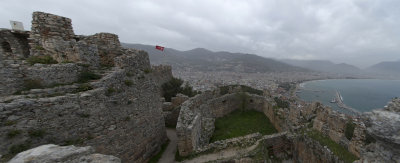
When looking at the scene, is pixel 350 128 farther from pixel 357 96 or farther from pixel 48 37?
pixel 357 96

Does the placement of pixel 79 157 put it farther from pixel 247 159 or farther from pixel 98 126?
pixel 247 159

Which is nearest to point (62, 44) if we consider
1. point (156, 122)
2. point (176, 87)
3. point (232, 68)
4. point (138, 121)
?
point (138, 121)

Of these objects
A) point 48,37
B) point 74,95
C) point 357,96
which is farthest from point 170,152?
point 357,96

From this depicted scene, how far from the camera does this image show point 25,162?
8.81 feet

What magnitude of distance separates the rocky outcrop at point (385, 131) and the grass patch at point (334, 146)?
13.0 feet

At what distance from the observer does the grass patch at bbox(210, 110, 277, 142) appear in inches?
428

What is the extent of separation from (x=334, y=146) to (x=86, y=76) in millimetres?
10649

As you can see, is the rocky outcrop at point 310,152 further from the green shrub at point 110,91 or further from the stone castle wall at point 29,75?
the stone castle wall at point 29,75

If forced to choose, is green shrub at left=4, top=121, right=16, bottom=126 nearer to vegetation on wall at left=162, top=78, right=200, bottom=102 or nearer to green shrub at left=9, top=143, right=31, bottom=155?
green shrub at left=9, top=143, right=31, bottom=155

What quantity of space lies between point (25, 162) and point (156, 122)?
6.29 m

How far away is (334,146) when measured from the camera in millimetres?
6023

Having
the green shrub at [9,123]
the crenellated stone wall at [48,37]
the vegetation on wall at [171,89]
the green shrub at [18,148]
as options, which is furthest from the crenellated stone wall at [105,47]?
the vegetation on wall at [171,89]

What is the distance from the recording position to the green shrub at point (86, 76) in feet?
20.6

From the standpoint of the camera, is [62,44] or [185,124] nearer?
[62,44]
